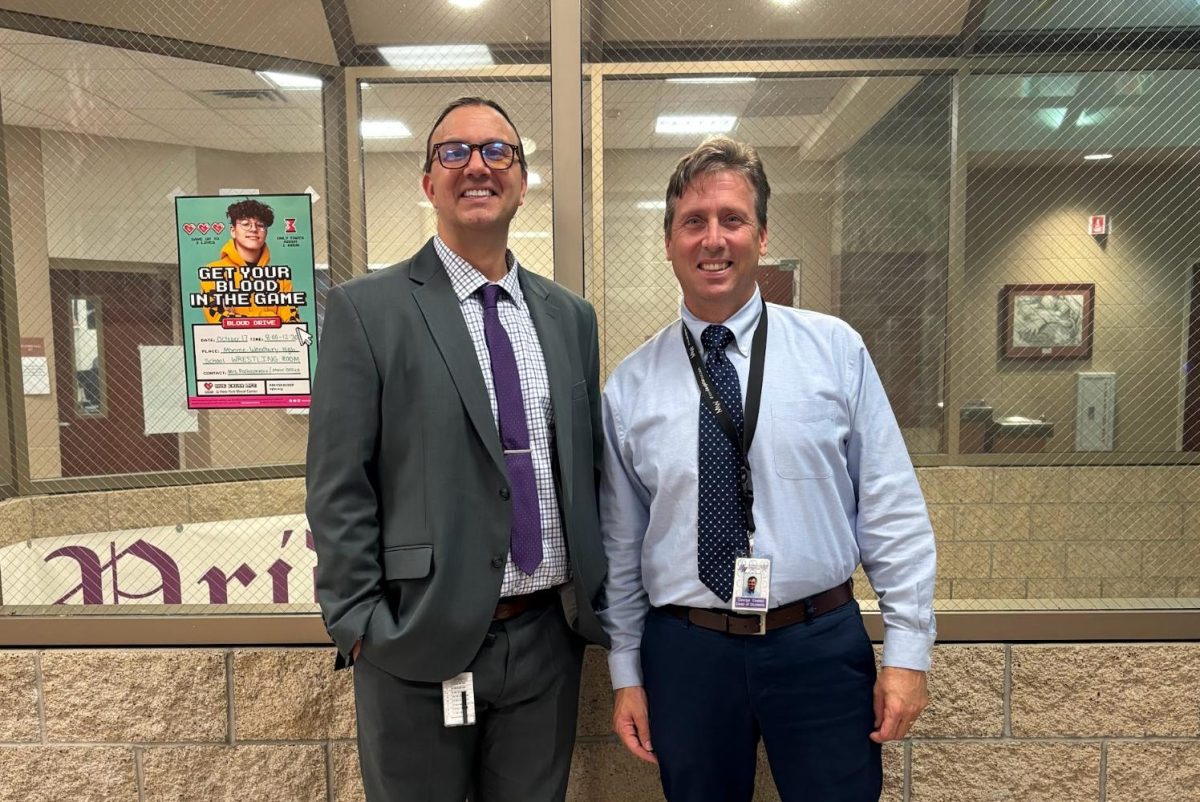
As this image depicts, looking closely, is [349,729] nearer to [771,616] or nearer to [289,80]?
[771,616]

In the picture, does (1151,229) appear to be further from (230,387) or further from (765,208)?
(230,387)

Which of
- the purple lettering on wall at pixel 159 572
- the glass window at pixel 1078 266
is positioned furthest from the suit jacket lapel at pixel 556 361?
the purple lettering on wall at pixel 159 572

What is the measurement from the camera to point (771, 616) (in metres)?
1.48

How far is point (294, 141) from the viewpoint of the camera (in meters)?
2.34

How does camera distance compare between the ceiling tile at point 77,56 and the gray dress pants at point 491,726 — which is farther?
the ceiling tile at point 77,56

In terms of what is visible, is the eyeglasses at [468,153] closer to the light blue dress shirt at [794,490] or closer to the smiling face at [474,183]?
the smiling face at [474,183]

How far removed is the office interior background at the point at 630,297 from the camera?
2.20m

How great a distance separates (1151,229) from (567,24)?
2.09 meters

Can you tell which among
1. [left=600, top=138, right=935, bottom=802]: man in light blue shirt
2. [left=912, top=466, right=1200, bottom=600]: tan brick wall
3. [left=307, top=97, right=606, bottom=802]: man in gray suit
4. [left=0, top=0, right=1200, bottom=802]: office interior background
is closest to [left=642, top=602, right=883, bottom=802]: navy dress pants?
[left=600, top=138, right=935, bottom=802]: man in light blue shirt

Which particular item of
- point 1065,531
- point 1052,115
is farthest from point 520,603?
point 1052,115

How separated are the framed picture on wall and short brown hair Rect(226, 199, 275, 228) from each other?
2499 millimetres

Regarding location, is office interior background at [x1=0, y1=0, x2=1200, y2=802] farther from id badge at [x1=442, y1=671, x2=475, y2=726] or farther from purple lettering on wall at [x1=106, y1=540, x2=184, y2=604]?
id badge at [x1=442, y1=671, x2=475, y2=726]

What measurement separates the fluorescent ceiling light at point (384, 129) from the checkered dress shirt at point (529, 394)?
862 mm

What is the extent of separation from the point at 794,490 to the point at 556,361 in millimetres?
606
